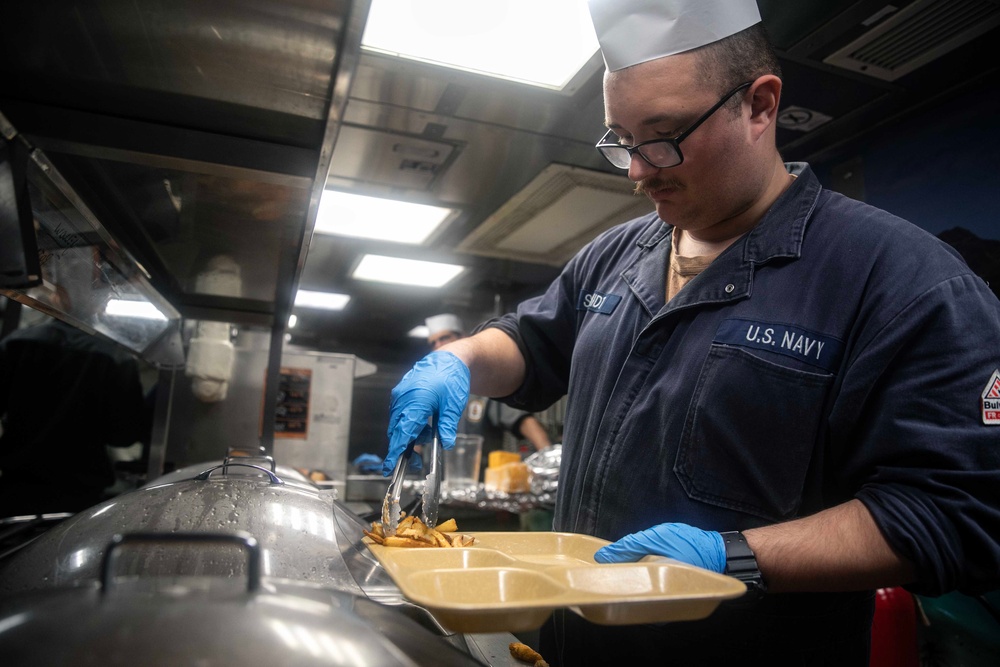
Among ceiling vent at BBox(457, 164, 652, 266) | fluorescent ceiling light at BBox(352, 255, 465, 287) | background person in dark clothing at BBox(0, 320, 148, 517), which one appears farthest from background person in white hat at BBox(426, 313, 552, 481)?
background person in dark clothing at BBox(0, 320, 148, 517)

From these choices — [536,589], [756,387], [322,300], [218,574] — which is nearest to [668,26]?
[756,387]

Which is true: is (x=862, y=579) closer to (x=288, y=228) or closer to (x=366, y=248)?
(x=288, y=228)

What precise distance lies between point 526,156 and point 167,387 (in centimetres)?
184

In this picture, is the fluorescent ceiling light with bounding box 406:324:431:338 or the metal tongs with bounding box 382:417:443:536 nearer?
the metal tongs with bounding box 382:417:443:536

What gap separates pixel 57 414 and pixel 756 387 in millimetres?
3036

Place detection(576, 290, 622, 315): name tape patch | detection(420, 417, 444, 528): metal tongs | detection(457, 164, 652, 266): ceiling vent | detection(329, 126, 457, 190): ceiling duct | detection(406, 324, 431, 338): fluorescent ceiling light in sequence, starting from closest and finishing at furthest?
detection(420, 417, 444, 528): metal tongs → detection(576, 290, 622, 315): name tape patch → detection(329, 126, 457, 190): ceiling duct → detection(457, 164, 652, 266): ceiling vent → detection(406, 324, 431, 338): fluorescent ceiling light

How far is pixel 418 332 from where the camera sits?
755 centimetres

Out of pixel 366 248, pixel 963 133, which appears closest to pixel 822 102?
pixel 963 133

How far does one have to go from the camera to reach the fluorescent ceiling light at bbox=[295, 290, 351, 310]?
17.8 ft

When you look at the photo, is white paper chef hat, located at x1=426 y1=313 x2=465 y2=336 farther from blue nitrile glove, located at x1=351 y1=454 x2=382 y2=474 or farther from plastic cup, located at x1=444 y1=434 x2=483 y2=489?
blue nitrile glove, located at x1=351 y1=454 x2=382 y2=474

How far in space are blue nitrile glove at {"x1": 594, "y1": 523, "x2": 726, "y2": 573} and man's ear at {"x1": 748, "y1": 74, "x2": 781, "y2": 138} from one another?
2.64 feet

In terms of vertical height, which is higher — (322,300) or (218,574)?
(322,300)

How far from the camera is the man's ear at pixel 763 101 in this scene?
4.13 feet

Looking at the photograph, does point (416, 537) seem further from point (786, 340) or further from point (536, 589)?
point (786, 340)
